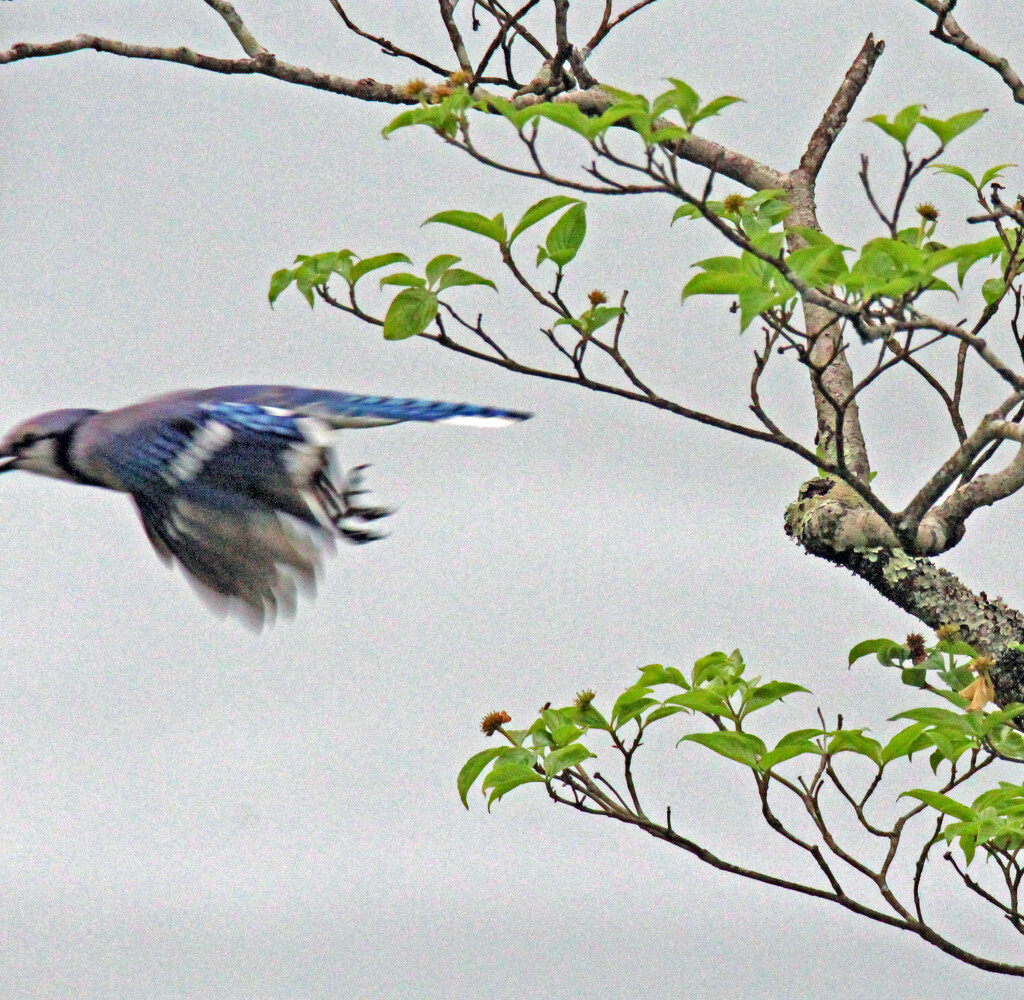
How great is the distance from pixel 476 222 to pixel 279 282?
0.22m

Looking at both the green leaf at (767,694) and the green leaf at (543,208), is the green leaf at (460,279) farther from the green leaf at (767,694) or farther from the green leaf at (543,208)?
the green leaf at (767,694)

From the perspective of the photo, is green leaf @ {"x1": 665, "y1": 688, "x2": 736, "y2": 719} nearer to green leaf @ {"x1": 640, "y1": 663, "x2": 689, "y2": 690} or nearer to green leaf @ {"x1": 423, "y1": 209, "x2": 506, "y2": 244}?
green leaf @ {"x1": 640, "y1": 663, "x2": 689, "y2": 690}

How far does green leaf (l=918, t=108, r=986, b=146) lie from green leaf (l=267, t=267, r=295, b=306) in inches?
22.7

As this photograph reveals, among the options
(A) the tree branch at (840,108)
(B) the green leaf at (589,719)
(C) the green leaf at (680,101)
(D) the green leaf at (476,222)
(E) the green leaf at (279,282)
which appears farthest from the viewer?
(A) the tree branch at (840,108)

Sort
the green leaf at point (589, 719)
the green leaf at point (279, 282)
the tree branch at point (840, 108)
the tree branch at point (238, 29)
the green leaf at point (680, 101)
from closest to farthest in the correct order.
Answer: the green leaf at point (680, 101), the green leaf at point (279, 282), the green leaf at point (589, 719), the tree branch at point (238, 29), the tree branch at point (840, 108)

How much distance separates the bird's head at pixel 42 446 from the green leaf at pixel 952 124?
73 cm

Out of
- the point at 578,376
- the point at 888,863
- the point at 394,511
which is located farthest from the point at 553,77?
the point at 888,863

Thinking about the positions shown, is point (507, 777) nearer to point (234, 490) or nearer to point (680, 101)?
point (234, 490)

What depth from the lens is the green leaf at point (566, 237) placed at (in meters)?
1.46

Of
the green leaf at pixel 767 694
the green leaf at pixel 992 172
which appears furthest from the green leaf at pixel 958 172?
the green leaf at pixel 767 694

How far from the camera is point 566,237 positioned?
147 centimetres

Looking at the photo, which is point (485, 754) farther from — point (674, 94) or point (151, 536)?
point (674, 94)

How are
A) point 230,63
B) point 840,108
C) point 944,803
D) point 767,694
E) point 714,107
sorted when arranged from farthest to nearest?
point 840,108 < point 230,63 < point 767,694 < point 944,803 < point 714,107

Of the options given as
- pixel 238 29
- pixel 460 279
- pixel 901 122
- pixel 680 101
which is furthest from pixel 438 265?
pixel 238 29
